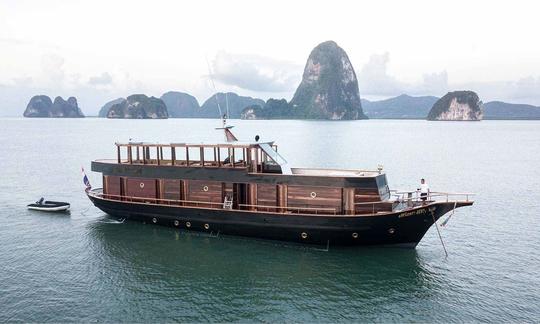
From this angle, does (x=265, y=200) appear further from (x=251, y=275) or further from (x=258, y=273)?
(x=251, y=275)

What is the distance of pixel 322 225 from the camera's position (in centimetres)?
2066

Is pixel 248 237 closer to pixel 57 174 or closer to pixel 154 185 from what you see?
pixel 154 185

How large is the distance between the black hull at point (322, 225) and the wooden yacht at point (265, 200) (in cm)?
5

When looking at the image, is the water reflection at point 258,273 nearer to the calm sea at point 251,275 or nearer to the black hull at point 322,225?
the calm sea at point 251,275

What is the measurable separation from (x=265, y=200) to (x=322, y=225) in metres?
3.51

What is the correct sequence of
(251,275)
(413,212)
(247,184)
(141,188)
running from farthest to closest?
1. (141,188)
2. (247,184)
3. (413,212)
4. (251,275)

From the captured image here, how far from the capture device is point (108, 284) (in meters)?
17.8

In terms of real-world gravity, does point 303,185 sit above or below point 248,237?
above

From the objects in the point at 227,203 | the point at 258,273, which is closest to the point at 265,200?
the point at 227,203

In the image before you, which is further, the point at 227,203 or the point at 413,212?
the point at 227,203

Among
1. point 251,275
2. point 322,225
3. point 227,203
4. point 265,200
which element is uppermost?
point 265,200

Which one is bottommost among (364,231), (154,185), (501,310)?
(501,310)

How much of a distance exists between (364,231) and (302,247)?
11.3 feet

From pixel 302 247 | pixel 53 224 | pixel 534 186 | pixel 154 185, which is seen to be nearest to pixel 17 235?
pixel 53 224
